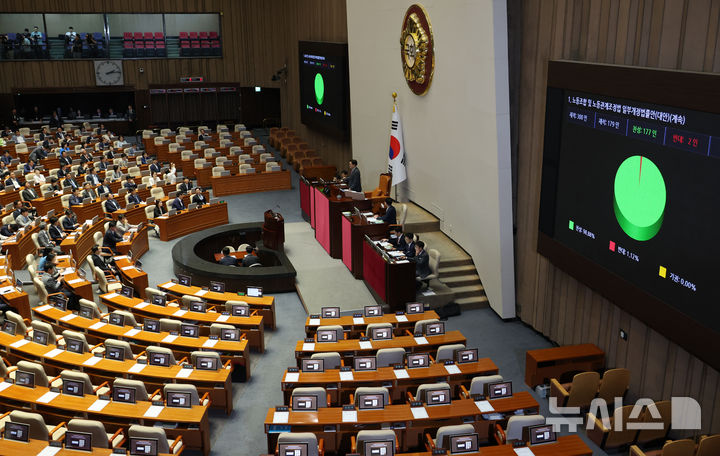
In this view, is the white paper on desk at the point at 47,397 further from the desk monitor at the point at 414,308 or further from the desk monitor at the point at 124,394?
the desk monitor at the point at 414,308

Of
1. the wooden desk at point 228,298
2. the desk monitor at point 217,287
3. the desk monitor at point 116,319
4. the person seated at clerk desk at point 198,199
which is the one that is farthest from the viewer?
the person seated at clerk desk at point 198,199

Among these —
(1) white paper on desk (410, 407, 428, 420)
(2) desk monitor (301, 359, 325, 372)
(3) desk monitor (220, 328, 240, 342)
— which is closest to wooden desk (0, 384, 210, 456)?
(2) desk monitor (301, 359, 325, 372)

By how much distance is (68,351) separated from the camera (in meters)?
9.45

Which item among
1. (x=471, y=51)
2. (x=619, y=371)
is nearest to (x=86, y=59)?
(x=471, y=51)

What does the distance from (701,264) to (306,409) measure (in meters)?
4.69

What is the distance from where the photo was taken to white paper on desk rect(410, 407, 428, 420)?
7707mm

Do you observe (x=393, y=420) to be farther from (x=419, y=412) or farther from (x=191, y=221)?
(x=191, y=221)

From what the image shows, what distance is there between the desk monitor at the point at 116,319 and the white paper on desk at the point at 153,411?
9.40ft

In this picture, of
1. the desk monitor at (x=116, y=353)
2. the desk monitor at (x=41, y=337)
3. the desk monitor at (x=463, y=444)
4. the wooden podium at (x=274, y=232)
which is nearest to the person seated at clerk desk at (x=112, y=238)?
the wooden podium at (x=274, y=232)

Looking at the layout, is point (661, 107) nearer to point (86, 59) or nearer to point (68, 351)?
point (68, 351)

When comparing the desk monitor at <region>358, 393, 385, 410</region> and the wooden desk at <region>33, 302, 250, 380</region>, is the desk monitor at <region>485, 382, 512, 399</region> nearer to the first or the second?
the desk monitor at <region>358, 393, 385, 410</region>

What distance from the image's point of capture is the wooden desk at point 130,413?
776 centimetres

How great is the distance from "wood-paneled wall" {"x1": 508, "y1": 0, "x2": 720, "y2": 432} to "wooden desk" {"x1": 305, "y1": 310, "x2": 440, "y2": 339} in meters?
1.98

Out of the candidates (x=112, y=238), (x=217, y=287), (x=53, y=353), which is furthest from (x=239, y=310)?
(x=112, y=238)
